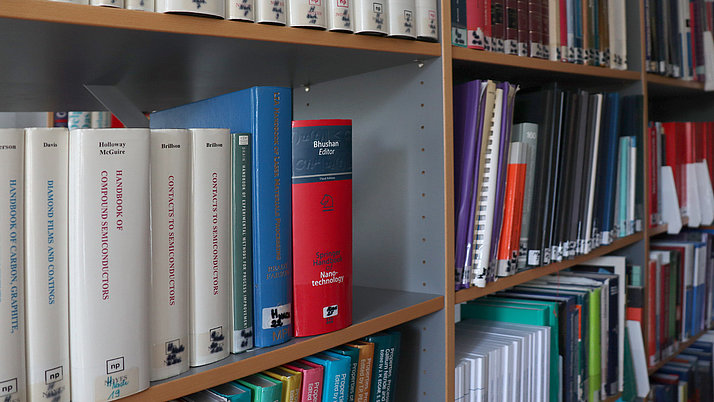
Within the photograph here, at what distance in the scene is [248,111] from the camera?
0.65 metres

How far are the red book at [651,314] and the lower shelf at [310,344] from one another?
3.22ft

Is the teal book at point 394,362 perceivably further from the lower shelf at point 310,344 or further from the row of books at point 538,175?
the row of books at point 538,175

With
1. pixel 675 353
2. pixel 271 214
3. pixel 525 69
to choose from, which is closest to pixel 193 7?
pixel 271 214

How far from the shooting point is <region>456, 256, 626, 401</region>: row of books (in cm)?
101

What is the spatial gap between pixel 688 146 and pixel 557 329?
39.4 inches

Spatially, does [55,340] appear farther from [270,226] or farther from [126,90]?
[126,90]

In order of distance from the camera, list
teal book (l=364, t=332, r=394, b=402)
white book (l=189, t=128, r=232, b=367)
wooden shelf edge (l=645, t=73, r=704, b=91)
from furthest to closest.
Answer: wooden shelf edge (l=645, t=73, r=704, b=91)
teal book (l=364, t=332, r=394, b=402)
white book (l=189, t=128, r=232, b=367)

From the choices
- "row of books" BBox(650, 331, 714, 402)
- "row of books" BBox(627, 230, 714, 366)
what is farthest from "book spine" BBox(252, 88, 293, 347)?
"row of books" BBox(650, 331, 714, 402)

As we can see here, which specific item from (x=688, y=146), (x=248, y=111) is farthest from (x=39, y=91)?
(x=688, y=146)

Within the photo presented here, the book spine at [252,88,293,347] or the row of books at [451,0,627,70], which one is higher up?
the row of books at [451,0,627,70]

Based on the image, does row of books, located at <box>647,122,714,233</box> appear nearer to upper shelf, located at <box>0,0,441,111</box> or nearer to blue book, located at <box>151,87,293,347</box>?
upper shelf, located at <box>0,0,441,111</box>

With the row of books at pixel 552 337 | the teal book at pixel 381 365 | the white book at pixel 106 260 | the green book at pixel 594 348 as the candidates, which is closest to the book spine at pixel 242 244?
the white book at pixel 106 260

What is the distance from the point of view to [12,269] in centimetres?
47

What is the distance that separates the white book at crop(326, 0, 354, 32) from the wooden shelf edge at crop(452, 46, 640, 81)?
23cm
